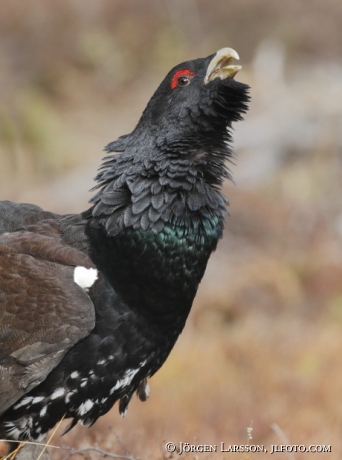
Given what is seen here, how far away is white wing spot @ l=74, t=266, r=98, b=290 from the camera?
383 cm

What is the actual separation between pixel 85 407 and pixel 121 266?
0.86m

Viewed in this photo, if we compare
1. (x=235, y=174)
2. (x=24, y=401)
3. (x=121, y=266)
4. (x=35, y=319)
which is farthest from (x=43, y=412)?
(x=235, y=174)

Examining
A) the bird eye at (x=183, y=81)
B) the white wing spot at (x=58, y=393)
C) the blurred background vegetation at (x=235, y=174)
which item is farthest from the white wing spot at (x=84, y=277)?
the bird eye at (x=183, y=81)

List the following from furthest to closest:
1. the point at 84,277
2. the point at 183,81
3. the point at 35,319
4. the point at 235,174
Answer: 1. the point at 235,174
2. the point at 183,81
3. the point at 84,277
4. the point at 35,319

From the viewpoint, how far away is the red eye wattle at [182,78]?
4129 millimetres

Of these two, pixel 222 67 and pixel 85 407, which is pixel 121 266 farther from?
pixel 222 67

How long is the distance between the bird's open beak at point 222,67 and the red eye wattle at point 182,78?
0.41ft

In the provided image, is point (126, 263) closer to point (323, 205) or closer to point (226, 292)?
point (226, 292)

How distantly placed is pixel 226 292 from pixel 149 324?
254 inches

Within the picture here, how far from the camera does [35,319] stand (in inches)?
146

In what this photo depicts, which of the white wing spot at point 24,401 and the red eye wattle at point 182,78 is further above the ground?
the red eye wattle at point 182,78

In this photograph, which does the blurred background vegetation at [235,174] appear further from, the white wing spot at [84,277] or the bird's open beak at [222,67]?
the bird's open beak at [222,67]

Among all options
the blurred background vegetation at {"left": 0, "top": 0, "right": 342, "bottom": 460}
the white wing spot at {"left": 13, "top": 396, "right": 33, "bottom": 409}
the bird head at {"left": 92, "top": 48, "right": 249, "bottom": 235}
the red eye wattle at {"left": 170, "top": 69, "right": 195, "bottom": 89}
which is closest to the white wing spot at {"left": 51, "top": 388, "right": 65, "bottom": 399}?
the white wing spot at {"left": 13, "top": 396, "right": 33, "bottom": 409}

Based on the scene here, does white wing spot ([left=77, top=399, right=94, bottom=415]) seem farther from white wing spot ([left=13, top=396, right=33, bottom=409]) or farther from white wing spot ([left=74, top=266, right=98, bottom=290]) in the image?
white wing spot ([left=74, top=266, right=98, bottom=290])
